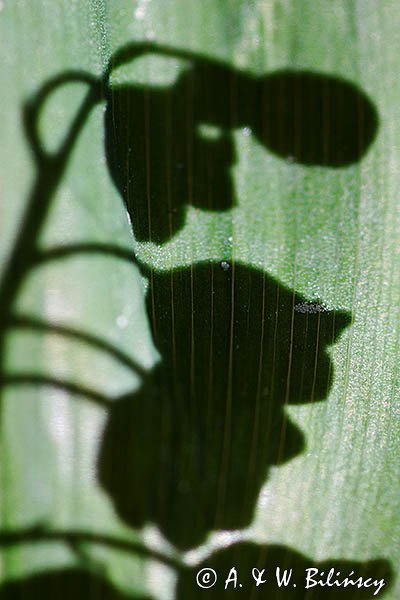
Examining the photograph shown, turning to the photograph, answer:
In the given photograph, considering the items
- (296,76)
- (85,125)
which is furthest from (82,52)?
(296,76)

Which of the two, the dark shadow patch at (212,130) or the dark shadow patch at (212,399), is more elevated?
the dark shadow patch at (212,130)

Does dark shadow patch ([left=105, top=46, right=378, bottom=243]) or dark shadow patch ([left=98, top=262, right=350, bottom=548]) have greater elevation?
dark shadow patch ([left=105, top=46, right=378, bottom=243])

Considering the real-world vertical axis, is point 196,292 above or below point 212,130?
below

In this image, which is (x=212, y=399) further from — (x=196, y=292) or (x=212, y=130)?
(x=212, y=130)

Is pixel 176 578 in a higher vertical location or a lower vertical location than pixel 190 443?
lower

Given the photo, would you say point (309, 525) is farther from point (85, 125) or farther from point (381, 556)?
point (85, 125)

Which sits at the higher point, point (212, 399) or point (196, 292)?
point (196, 292)

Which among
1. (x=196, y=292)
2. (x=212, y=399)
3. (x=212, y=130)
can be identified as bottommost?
(x=212, y=399)

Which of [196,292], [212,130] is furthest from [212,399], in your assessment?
[212,130]
